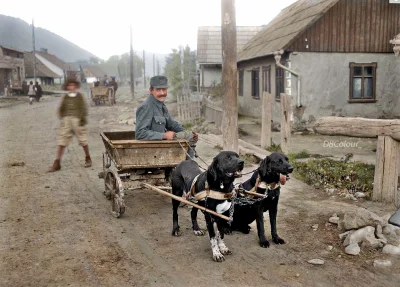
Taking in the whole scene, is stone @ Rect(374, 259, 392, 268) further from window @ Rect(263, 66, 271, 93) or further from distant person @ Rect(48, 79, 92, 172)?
window @ Rect(263, 66, 271, 93)

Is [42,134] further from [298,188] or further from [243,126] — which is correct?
[298,188]

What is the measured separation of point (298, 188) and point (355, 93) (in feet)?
34.7

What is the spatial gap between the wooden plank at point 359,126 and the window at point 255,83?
14.0 metres

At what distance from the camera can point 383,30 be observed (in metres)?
16.8

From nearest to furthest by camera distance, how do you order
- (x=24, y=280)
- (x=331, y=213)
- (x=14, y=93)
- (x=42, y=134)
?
(x=24, y=280) → (x=331, y=213) → (x=42, y=134) → (x=14, y=93)

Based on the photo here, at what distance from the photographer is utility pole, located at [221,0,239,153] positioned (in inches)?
298

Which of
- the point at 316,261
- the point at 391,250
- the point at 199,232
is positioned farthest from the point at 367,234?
the point at 199,232

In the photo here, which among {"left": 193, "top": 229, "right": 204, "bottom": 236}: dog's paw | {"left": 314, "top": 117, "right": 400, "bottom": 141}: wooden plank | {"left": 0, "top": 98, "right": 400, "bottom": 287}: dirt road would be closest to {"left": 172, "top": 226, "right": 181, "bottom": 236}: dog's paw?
{"left": 0, "top": 98, "right": 400, "bottom": 287}: dirt road

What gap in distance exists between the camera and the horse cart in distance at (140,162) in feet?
19.7

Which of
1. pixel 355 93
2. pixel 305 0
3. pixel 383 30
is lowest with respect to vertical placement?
pixel 355 93

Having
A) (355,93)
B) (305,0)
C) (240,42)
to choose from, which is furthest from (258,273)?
(240,42)

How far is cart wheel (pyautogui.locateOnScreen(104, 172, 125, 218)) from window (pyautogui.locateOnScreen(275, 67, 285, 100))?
11.9 metres

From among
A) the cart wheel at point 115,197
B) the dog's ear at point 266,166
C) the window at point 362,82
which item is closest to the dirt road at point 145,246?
the cart wheel at point 115,197

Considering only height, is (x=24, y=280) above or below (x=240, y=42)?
below
